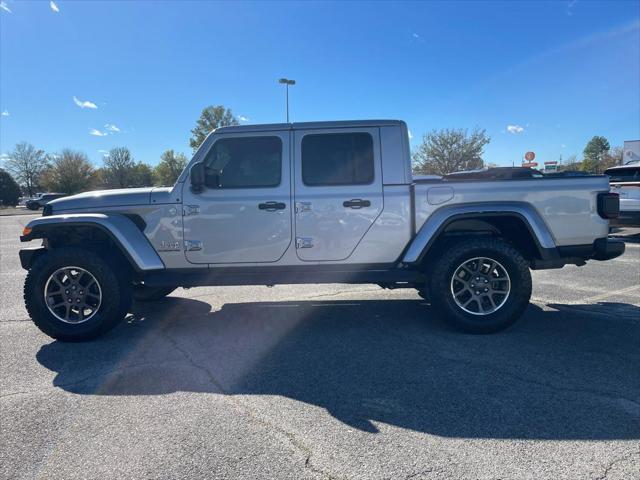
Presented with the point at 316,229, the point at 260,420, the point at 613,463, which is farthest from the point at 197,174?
the point at 613,463

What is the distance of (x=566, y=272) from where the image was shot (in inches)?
308

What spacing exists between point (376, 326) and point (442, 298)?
82cm

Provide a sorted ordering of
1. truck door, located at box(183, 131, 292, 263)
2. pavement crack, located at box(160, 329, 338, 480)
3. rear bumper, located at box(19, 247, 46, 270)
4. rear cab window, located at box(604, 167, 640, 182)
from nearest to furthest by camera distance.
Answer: pavement crack, located at box(160, 329, 338, 480) → truck door, located at box(183, 131, 292, 263) → rear bumper, located at box(19, 247, 46, 270) → rear cab window, located at box(604, 167, 640, 182)

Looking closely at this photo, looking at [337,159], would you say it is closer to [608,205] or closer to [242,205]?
[242,205]

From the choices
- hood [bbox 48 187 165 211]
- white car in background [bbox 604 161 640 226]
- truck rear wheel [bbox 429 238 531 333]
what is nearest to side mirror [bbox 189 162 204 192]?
hood [bbox 48 187 165 211]

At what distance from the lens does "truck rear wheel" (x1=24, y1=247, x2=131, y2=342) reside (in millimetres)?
4367

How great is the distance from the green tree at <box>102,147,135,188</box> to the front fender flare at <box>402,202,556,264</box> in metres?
62.9

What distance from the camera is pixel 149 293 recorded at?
218 inches

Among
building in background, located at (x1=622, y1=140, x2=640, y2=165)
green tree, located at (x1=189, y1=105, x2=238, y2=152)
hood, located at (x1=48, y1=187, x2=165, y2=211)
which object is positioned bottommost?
hood, located at (x1=48, y1=187, x2=165, y2=211)

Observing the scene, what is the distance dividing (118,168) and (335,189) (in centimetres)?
6783

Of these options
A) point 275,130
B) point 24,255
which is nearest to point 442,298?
point 275,130

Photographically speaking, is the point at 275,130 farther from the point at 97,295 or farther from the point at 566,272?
the point at 566,272

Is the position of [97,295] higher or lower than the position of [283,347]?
higher

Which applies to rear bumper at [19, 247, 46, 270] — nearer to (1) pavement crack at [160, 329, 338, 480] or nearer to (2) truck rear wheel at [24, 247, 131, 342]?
(2) truck rear wheel at [24, 247, 131, 342]
